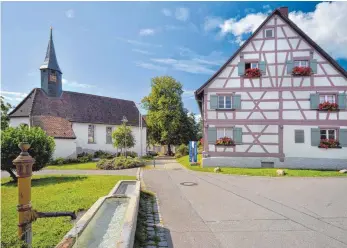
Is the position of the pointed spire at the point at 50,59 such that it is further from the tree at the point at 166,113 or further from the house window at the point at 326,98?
the house window at the point at 326,98

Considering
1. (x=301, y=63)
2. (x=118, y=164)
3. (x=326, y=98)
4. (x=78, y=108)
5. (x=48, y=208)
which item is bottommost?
(x=118, y=164)

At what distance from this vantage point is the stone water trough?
3.91 meters

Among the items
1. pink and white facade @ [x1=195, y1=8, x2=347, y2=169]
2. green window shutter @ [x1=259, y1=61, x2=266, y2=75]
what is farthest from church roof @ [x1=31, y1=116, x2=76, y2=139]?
green window shutter @ [x1=259, y1=61, x2=266, y2=75]

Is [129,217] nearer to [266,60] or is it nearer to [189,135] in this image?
[266,60]

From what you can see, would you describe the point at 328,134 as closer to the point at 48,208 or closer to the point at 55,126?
the point at 48,208

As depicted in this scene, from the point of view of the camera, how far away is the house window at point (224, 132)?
61.3 feet

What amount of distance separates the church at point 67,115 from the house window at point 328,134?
1633cm

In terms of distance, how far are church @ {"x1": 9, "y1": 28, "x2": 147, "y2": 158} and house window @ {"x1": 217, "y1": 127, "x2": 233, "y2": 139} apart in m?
9.75

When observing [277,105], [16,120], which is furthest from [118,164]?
[16,120]

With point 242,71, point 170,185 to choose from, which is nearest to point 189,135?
point 242,71

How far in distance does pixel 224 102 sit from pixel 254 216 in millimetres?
13069

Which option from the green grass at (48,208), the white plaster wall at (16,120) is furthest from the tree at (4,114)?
the green grass at (48,208)

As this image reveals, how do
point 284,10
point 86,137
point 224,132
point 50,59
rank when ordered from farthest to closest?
point 50,59, point 86,137, point 284,10, point 224,132

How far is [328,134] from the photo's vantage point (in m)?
18.1
